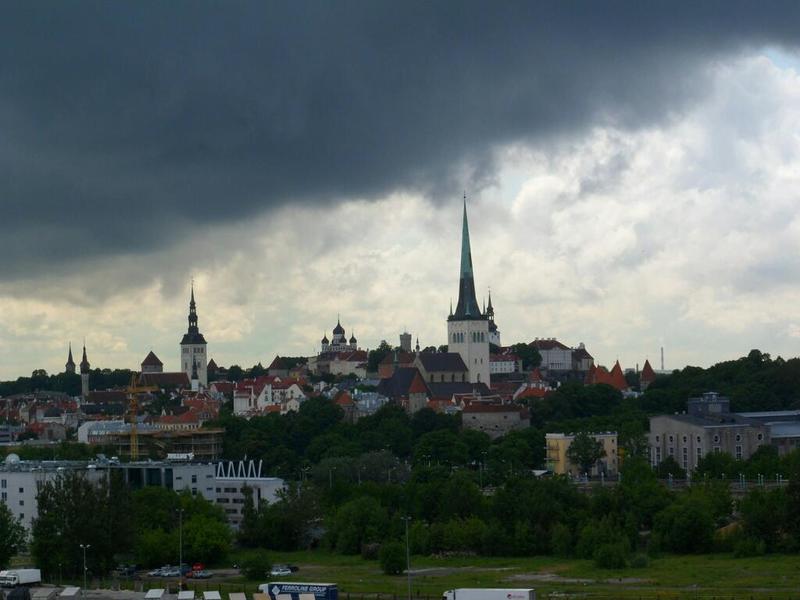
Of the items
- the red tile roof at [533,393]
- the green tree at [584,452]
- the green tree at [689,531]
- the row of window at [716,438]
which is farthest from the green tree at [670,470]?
the red tile roof at [533,393]

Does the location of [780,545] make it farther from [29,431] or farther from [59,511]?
[29,431]

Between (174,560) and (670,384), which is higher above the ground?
(670,384)

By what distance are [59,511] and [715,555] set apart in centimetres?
3185

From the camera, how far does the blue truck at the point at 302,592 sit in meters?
61.4

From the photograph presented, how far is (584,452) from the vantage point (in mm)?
121625

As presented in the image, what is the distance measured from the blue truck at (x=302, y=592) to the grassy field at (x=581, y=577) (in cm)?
351

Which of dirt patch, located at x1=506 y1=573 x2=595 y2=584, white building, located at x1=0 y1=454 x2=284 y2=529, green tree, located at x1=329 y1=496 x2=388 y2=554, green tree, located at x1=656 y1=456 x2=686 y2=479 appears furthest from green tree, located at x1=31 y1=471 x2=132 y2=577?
green tree, located at x1=656 y1=456 x2=686 y2=479

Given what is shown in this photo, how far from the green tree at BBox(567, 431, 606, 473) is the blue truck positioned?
60.2 m

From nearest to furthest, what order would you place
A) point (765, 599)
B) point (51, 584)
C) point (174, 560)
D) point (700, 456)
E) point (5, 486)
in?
1. point (765, 599)
2. point (51, 584)
3. point (174, 560)
4. point (5, 486)
5. point (700, 456)

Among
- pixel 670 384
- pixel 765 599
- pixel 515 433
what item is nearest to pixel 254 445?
pixel 515 433

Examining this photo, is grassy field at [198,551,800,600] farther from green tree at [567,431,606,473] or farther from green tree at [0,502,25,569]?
green tree at [567,431,606,473]

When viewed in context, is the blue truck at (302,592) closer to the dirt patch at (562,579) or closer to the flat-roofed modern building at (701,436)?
the dirt patch at (562,579)

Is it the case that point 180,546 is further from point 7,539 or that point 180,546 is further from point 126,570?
point 7,539

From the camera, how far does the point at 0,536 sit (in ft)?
264
